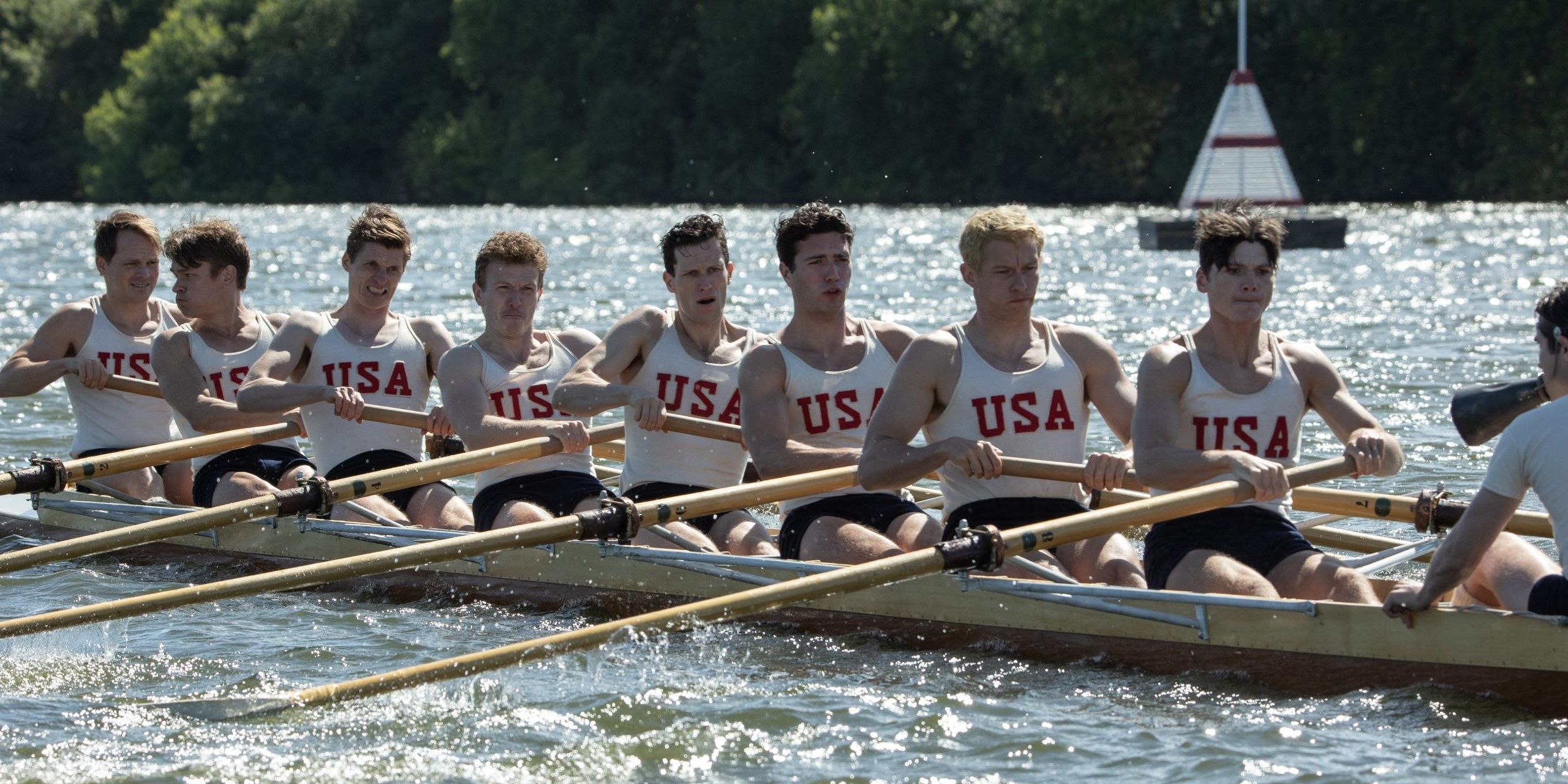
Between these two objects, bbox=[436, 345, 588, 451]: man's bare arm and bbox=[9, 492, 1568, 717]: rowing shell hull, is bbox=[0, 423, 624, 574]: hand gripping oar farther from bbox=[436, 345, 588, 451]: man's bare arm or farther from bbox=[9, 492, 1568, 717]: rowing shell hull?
bbox=[9, 492, 1568, 717]: rowing shell hull

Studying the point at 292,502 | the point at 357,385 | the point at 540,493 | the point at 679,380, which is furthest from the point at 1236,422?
the point at 357,385

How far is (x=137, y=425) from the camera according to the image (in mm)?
8695

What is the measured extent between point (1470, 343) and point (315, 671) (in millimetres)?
11900

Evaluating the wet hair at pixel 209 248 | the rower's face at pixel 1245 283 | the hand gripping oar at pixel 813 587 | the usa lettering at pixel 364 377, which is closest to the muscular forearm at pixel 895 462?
the hand gripping oar at pixel 813 587

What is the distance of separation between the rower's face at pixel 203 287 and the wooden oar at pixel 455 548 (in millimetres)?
2106

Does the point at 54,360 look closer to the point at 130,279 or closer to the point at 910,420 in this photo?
the point at 130,279

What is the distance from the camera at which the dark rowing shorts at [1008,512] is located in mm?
6355

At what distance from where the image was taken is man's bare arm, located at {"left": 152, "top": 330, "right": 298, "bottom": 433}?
314 inches

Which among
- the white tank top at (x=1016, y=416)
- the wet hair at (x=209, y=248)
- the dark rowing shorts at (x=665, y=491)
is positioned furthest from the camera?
the wet hair at (x=209, y=248)

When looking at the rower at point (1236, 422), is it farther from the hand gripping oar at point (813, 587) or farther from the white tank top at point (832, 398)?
the white tank top at point (832, 398)

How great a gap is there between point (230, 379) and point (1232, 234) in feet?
13.9

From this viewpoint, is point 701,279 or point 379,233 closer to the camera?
point 701,279

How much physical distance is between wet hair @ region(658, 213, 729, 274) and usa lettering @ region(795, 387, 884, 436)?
629 millimetres

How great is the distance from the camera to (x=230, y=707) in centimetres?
554
